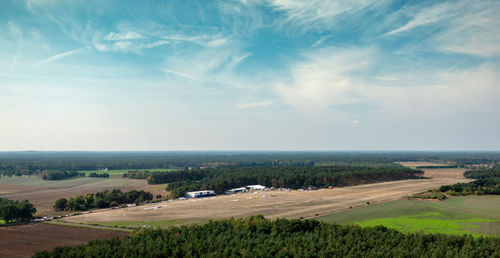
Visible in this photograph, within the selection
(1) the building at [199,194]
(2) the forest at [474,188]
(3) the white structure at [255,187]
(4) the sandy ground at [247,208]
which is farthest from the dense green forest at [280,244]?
(3) the white structure at [255,187]

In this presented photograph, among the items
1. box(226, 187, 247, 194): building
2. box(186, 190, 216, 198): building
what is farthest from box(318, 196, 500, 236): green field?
box(226, 187, 247, 194): building

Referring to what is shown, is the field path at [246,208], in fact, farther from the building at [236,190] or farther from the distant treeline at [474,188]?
the building at [236,190]

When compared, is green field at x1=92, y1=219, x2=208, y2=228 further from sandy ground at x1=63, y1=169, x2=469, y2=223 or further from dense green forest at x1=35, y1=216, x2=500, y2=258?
dense green forest at x1=35, y1=216, x2=500, y2=258

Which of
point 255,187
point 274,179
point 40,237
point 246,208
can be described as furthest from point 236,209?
point 274,179

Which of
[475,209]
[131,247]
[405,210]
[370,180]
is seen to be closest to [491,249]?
[131,247]

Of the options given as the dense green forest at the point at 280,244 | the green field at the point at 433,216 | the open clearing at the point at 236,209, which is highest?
the dense green forest at the point at 280,244
